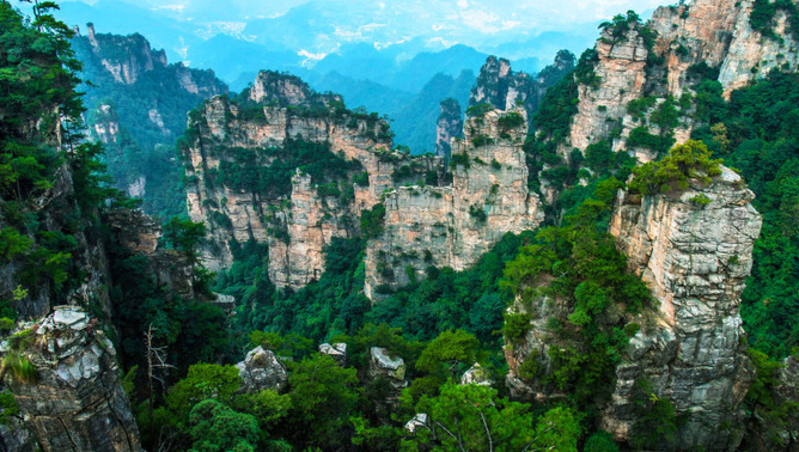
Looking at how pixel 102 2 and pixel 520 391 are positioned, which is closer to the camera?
pixel 520 391

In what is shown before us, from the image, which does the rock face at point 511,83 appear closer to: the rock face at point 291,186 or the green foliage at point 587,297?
the rock face at point 291,186

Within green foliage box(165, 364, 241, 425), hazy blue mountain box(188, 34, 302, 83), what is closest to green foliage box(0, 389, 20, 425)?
green foliage box(165, 364, 241, 425)

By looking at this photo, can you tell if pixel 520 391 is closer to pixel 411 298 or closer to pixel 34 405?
pixel 34 405

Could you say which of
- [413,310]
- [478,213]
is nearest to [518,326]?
[478,213]

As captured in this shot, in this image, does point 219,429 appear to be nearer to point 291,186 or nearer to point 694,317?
point 694,317

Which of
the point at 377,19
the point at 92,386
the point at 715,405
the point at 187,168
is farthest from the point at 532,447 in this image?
the point at 377,19

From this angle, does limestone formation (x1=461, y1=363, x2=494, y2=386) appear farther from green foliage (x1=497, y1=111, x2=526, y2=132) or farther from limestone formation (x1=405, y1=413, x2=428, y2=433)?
green foliage (x1=497, y1=111, x2=526, y2=132)

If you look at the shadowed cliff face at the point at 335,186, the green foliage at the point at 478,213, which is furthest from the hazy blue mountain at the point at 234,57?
the green foliage at the point at 478,213
